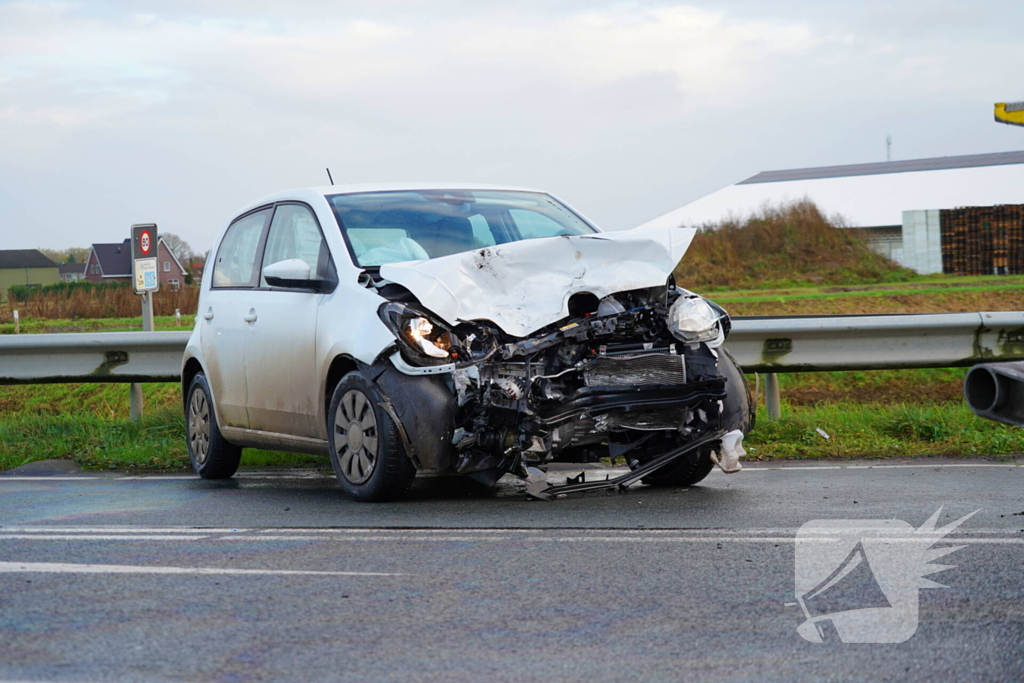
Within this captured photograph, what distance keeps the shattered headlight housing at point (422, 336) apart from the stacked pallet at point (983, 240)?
127 feet

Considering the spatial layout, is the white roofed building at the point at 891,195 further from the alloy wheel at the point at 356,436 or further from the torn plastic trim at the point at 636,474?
the alloy wheel at the point at 356,436

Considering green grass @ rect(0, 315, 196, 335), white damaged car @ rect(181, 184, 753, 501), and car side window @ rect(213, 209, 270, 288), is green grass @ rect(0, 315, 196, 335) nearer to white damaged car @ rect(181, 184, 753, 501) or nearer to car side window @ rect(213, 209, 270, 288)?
car side window @ rect(213, 209, 270, 288)

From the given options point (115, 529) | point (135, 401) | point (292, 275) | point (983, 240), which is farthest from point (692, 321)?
point (983, 240)

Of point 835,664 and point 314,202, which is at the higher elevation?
point 314,202

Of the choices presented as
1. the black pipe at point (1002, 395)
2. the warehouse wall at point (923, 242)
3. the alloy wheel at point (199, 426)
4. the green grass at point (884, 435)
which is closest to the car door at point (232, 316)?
the alloy wheel at point (199, 426)

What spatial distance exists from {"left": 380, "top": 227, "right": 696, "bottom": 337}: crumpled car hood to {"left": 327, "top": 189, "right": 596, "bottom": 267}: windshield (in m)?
0.43

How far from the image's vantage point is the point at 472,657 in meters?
3.53

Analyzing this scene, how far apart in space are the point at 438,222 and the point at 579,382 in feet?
5.13

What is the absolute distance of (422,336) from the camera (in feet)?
20.4

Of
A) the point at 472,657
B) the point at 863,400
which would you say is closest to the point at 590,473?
the point at 472,657

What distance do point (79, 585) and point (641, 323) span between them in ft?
9.95

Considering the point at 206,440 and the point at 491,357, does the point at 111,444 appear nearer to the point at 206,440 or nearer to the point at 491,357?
the point at 206,440

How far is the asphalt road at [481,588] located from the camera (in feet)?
11.4

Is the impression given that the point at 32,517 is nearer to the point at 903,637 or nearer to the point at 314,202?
the point at 314,202
